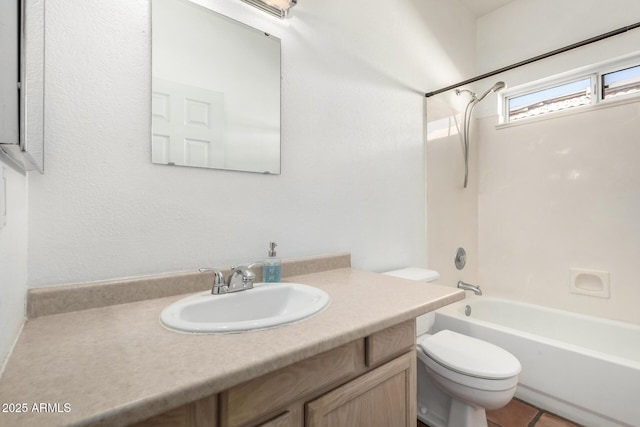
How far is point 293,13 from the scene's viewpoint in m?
1.34

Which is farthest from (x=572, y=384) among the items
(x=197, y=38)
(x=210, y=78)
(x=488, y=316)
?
(x=197, y=38)

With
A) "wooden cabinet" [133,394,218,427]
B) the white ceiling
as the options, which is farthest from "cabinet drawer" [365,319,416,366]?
the white ceiling

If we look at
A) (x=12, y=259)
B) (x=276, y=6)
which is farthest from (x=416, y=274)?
(x=12, y=259)

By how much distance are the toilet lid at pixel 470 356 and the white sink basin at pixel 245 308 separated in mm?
758

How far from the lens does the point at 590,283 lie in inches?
78.8

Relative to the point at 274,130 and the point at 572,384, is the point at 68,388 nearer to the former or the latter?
the point at 274,130

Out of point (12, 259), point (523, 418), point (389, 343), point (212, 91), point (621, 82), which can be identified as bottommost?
point (523, 418)

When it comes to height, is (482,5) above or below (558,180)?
above

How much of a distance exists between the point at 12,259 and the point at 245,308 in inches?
23.2

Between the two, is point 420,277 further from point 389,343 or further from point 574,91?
point 574,91

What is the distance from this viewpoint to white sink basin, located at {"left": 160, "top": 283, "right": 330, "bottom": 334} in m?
0.69

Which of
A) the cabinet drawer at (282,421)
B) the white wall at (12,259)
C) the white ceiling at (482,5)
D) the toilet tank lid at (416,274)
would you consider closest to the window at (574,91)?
the white ceiling at (482,5)

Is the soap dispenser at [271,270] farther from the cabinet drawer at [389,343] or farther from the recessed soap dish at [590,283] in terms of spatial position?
the recessed soap dish at [590,283]

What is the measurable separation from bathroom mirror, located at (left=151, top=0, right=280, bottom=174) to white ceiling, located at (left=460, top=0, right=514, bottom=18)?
6.66ft
